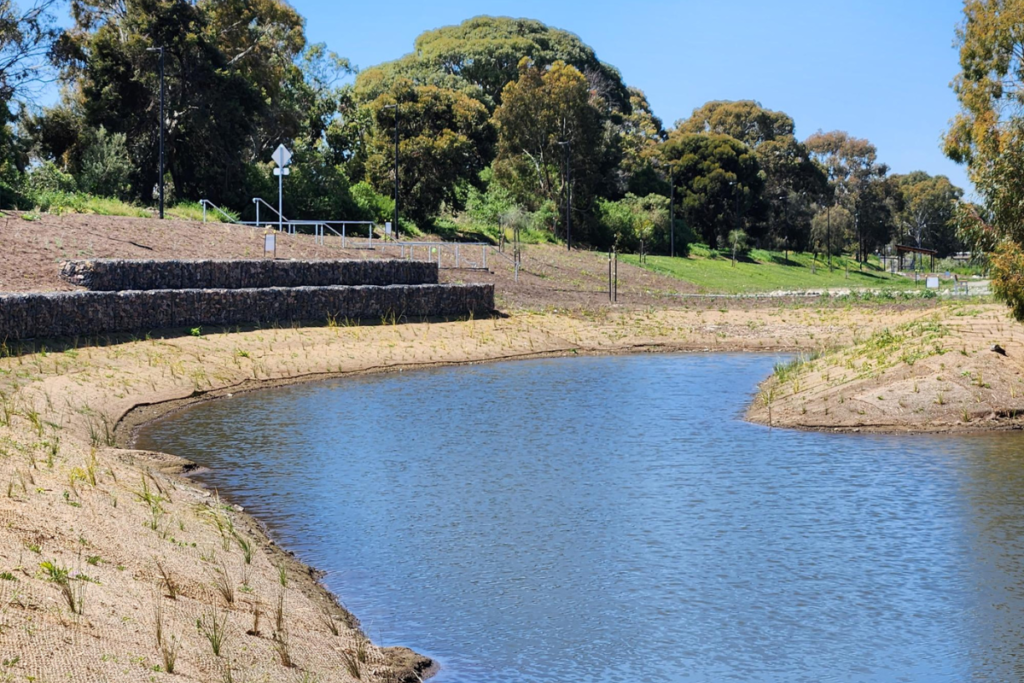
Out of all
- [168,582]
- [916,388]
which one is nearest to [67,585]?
[168,582]

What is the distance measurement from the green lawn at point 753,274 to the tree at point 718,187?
371cm

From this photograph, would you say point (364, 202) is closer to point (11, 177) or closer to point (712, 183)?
point (11, 177)

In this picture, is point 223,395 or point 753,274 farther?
point 753,274

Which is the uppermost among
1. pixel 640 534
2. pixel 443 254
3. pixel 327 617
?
pixel 443 254

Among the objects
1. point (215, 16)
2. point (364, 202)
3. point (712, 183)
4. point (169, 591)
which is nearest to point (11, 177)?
point (364, 202)

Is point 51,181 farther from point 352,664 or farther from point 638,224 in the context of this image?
point 352,664

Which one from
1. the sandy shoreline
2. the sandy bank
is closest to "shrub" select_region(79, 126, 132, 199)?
the sandy shoreline

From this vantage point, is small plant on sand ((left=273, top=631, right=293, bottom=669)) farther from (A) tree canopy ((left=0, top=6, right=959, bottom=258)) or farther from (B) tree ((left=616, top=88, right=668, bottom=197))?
(B) tree ((left=616, top=88, right=668, bottom=197))

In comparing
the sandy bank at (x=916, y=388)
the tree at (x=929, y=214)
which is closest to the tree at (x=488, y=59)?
the tree at (x=929, y=214)

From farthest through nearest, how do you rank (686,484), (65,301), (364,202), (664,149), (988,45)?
(664,149), (364,202), (988,45), (65,301), (686,484)

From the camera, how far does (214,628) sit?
9141mm

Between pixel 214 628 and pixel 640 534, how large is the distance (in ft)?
21.3

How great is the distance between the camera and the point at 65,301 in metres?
28.2

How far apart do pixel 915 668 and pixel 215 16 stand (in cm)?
7274
